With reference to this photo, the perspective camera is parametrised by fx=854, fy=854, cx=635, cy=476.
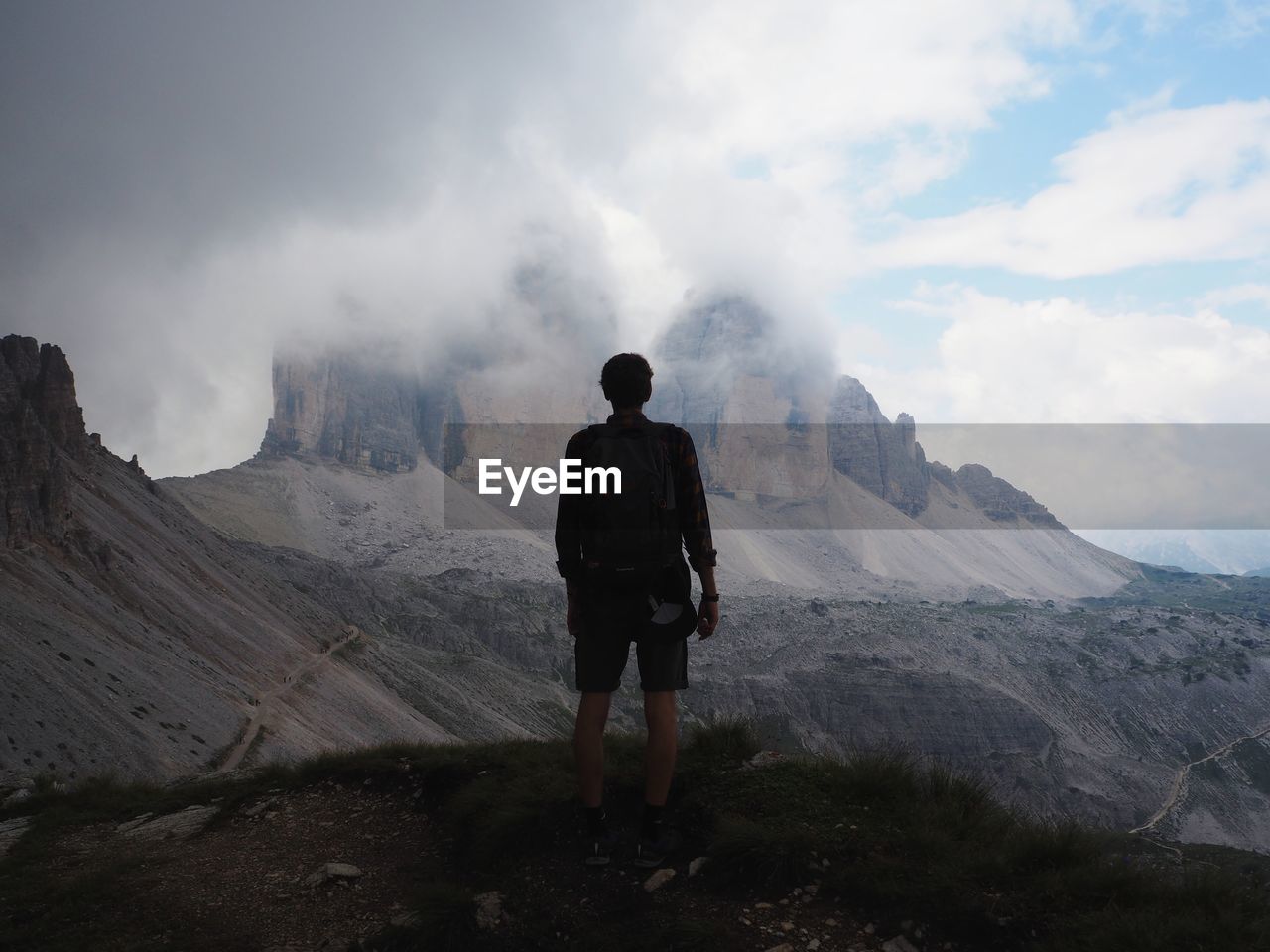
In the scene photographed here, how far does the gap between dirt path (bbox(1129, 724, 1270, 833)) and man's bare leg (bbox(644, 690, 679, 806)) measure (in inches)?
2843

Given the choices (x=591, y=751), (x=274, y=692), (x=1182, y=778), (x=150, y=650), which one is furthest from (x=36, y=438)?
(x=1182, y=778)

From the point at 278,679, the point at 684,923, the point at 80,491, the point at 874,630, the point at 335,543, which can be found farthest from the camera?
the point at 335,543

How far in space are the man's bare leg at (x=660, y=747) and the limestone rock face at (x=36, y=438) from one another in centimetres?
4402

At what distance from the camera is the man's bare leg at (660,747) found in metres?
5.07

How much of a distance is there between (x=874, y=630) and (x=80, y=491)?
Result: 294 ft

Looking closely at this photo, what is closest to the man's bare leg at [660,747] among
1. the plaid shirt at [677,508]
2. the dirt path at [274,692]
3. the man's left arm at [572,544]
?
the man's left arm at [572,544]

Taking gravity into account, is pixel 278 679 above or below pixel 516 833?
below

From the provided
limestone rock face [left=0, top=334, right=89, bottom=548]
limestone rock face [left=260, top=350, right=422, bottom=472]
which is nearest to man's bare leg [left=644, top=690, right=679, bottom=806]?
limestone rock face [left=0, top=334, right=89, bottom=548]

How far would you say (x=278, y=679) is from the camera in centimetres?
4681

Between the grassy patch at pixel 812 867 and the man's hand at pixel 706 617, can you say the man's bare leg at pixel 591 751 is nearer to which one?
the grassy patch at pixel 812 867

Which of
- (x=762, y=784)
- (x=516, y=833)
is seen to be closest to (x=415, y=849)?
(x=516, y=833)

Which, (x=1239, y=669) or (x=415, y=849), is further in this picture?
(x=1239, y=669)

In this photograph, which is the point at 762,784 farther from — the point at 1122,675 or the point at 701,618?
the point at 1122,675

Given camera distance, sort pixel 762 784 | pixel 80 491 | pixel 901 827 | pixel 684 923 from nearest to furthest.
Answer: pixel 684 923 < pixel 901 827 < pixel 762 784 < pixel 80 491
